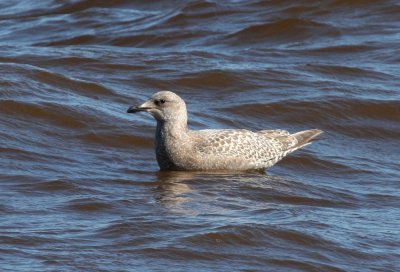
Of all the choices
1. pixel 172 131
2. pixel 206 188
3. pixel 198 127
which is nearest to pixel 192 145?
pixel 172 131

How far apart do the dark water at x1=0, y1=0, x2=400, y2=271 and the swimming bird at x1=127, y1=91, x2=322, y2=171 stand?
143 mm

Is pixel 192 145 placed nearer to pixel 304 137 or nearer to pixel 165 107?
pixel 165 107

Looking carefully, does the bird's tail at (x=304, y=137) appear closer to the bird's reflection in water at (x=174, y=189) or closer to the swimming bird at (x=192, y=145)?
the swimming bird at (x=192, y=145)

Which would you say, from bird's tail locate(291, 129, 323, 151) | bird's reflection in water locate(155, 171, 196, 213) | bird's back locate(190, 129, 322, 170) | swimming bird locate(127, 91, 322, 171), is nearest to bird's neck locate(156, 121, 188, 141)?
swimming bird locate(127, 91, 322, 171)

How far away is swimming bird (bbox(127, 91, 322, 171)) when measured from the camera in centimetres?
1077

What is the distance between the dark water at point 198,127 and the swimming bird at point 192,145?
0.14 m

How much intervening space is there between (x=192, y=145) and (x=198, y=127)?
6.62 feet

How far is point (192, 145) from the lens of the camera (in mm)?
10797

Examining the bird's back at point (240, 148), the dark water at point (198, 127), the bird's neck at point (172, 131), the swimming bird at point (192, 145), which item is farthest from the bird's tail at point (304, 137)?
the bird's neck at point (172, 131)

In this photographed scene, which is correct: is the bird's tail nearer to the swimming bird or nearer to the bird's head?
Answer: the swimming bird

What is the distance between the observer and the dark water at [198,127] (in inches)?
337

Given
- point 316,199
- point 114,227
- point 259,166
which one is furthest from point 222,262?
point 259,166

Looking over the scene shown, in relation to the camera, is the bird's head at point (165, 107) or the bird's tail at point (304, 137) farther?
the bird's tail at point (304, 137)

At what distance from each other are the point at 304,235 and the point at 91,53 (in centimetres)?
807
